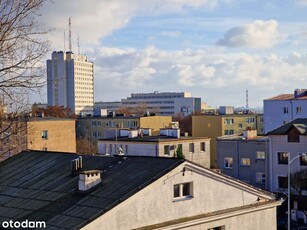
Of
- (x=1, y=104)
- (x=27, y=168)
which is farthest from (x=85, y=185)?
(x=27, y=168)

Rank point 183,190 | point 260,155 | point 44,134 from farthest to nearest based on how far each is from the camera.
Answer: point 44,134 < point 260,155 < point 183,190

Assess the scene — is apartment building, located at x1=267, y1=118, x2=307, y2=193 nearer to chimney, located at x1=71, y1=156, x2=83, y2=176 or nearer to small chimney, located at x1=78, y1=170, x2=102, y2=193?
chimney, located at x1=71, y1=156, x2=83, y2=176

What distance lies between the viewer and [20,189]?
61.4 feet

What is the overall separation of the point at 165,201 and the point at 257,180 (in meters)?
33.2

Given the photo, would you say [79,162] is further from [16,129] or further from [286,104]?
[286,104]

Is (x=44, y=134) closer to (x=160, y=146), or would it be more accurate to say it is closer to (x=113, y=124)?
(x=160, y=146)

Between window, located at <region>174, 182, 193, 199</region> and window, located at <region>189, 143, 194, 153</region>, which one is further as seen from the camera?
window, located at <region>189, 143, 194, 153</region>

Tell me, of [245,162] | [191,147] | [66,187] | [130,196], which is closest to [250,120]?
[191,147]

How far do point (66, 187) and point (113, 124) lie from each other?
6804 cm

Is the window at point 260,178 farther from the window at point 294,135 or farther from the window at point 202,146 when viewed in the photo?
the window at point 202,146

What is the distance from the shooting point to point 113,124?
85.3 metres

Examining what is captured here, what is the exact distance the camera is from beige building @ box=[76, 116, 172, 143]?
7944cm

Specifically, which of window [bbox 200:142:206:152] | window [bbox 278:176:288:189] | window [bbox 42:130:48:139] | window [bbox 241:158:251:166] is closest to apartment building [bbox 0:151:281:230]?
window [bbox 278:176:288:189]

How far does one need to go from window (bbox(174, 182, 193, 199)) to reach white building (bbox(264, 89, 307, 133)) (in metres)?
52.7
